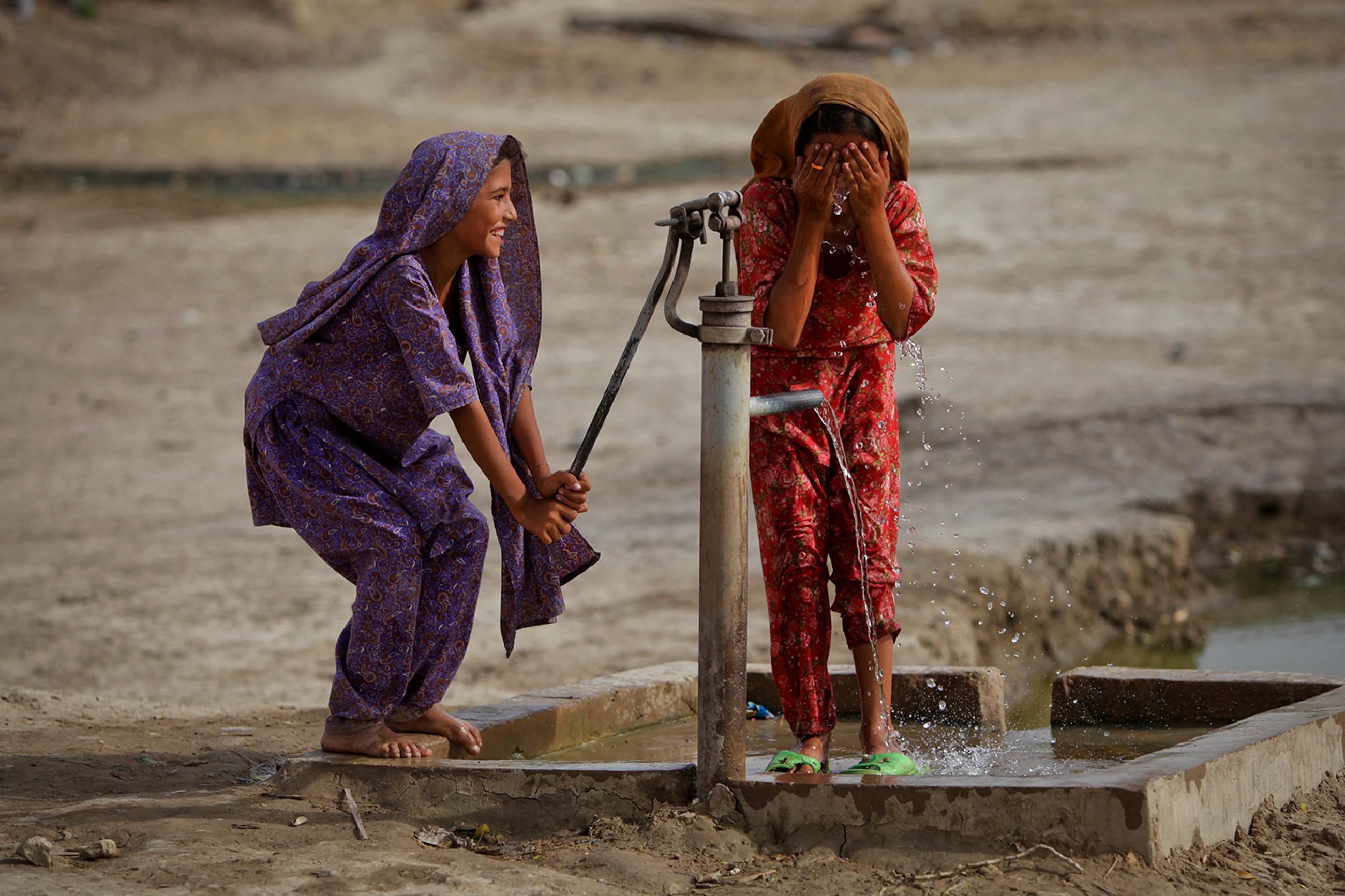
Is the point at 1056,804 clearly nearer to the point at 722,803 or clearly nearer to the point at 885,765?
the point at 885,765

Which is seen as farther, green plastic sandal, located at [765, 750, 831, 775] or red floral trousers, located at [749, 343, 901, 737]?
red floral trousers, located at [749, 343, 901, 737]

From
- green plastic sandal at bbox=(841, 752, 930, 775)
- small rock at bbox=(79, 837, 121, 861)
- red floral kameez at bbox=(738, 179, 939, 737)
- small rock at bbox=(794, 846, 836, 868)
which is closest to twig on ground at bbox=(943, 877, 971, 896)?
small rock at bbox=(794, 846, 836, 868)

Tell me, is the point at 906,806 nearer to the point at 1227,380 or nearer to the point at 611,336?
the point at 1227,380

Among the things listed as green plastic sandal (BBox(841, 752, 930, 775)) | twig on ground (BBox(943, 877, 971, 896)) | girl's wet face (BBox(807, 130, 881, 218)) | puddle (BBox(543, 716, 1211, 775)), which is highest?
girl's wet face (BBox(807, 130, 881, 218))

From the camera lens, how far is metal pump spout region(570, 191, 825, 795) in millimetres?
3139

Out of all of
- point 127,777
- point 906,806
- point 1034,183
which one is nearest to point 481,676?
point 127,777

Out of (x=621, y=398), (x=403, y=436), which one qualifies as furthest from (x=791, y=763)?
(x=621, y=398)

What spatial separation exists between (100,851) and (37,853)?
4.6 inches

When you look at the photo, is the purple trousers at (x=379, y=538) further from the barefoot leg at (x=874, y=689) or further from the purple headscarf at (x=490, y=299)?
the barefoot leg at (x=874, y=689)

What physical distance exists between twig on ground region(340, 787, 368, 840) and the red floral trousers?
960 millimetres

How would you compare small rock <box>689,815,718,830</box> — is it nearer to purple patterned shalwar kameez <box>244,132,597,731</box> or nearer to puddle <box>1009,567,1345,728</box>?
purple patterned shalwar kameez <box>244,132,597,731</box>

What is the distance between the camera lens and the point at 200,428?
31.2 feet

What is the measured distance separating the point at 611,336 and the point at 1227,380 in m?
4.11

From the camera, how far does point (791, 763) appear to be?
11.1 feet
